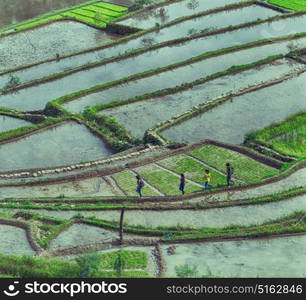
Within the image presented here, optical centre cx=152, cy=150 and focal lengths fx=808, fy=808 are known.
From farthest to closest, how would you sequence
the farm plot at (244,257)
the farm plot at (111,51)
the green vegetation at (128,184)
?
the farm plot at (111,51) → the green vegetation at (128,184) → the farm plot at (244,257)

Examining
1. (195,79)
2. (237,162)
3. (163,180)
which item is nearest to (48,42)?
(195,79)

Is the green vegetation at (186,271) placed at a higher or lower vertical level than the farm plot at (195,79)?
lower

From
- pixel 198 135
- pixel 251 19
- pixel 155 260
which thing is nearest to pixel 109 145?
pixel 198 135

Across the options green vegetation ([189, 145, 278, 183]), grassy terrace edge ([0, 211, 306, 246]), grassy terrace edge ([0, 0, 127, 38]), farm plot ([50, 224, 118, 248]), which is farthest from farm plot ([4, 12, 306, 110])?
farm plot ([50, 224, 118, 248])

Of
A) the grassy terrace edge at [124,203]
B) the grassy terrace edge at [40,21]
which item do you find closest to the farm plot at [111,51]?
the grassy terrace edge at [40,21]

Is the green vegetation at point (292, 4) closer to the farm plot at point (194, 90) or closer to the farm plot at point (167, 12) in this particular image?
the farm plot at point (167, 12)

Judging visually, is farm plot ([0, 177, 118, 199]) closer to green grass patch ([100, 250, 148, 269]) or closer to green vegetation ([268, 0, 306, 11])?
green grass patch ([100, 250, 148, 269])
